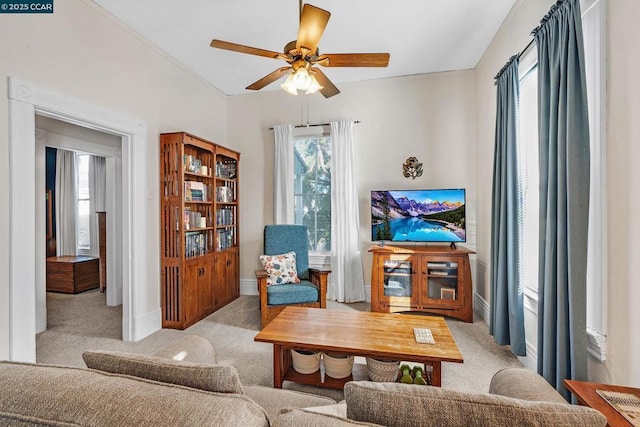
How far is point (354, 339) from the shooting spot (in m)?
1.88

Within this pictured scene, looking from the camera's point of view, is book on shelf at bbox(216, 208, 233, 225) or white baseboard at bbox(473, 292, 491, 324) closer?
white baseboard at bbox(473, 292, 491, 324)

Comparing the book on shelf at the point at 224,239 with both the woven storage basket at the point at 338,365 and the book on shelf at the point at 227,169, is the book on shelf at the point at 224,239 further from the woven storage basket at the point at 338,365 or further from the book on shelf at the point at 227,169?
the woven storage basket at the point at 338,365

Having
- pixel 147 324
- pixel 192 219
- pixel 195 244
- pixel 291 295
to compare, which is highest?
pixel 192 219

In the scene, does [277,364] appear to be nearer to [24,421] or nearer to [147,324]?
[24,421]

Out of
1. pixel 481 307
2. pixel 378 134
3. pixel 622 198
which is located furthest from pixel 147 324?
pixel 622 198

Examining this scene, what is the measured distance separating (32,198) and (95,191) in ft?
13.0

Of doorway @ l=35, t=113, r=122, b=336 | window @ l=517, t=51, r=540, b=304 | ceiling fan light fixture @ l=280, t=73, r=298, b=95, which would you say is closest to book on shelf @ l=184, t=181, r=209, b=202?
doorway @ l=35, t=113, r=122, b=336

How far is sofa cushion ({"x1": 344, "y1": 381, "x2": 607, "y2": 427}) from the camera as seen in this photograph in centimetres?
63

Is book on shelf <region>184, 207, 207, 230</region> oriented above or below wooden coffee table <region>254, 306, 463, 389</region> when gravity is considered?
above

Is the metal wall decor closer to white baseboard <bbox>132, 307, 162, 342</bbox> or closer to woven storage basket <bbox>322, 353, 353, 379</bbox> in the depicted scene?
woven storage basket <bbox>322, 353, 353, 379</bbox>

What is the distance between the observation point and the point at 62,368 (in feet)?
2.58

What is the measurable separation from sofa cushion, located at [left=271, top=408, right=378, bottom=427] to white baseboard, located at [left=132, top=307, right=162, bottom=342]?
9.38ft

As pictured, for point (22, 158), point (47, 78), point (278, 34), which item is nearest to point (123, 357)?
point (22, 158)

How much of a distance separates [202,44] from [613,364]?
13.4ft
